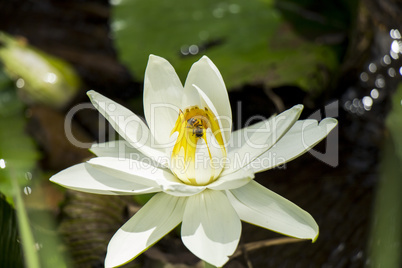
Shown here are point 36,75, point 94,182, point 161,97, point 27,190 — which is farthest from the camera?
point 36,75

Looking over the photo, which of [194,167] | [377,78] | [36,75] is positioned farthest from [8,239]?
[377,78]

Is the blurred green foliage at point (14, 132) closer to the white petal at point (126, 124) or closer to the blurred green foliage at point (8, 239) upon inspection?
the blurred green foliage at point (8, 239)

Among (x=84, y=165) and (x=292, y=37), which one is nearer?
(x=84, y=165)

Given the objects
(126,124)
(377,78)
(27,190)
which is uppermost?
(126,124)

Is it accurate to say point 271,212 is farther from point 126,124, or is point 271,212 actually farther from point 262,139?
point 126,124

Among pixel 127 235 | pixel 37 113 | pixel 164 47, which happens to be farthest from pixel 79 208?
pixel 164 47

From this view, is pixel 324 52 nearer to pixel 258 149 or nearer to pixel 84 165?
pixel 258 149

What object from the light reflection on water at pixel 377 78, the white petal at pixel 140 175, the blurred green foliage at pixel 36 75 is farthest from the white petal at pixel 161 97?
the blurred green foliage at pixel 36 75
